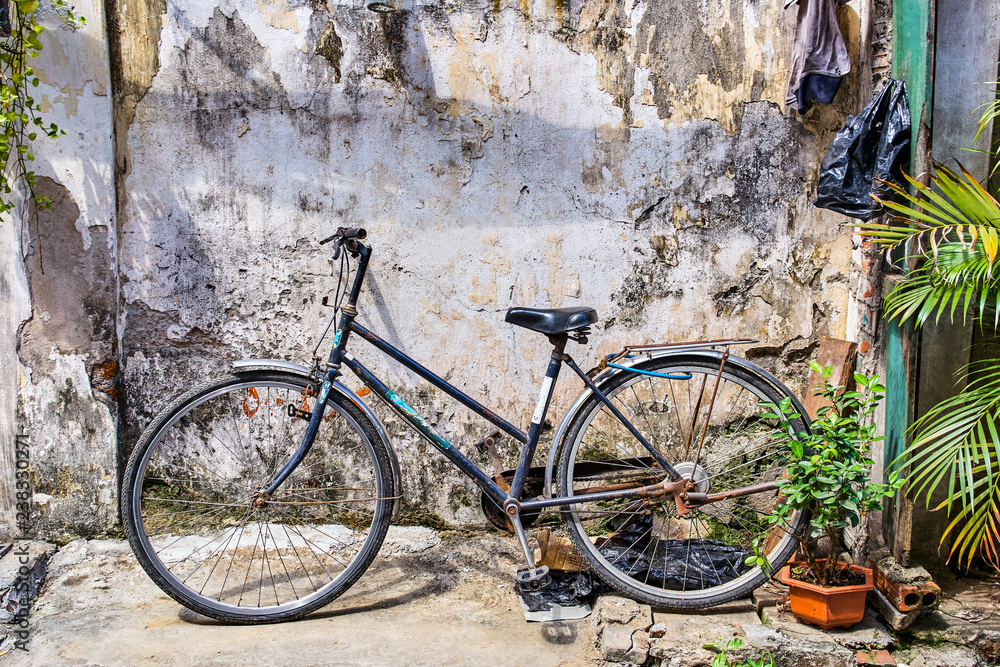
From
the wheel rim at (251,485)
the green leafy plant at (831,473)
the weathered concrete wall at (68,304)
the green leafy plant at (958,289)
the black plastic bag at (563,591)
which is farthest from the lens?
the wheel rim at (251,485)

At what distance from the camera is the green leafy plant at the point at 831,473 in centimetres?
257

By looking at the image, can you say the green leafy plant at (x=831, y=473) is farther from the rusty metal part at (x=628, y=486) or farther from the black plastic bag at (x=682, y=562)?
the rusty metal part at (x=628, y=486)

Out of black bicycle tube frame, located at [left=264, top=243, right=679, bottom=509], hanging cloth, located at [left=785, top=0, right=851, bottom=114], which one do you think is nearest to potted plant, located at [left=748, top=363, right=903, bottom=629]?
black bicycle tube frame, located at [left=264, top=243, right=679, bottom=509]

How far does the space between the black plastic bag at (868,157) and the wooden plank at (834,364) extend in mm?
559

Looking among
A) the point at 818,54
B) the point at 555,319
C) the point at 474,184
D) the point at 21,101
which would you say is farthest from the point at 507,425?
the point at 21,101

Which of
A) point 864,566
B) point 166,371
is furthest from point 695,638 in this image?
point 166,371

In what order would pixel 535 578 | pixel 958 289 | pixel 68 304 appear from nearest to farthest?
1. pixel 958 289
2. pixel 535 578
3. pixel 68 304

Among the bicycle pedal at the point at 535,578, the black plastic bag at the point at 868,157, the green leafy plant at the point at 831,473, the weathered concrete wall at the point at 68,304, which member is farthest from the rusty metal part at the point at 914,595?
the weathered concrete wall at the point at 68,304

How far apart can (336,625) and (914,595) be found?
Result: 7.36ft

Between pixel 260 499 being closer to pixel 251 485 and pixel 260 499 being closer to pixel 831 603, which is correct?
pixel 251 485

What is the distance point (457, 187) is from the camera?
3.28 meters

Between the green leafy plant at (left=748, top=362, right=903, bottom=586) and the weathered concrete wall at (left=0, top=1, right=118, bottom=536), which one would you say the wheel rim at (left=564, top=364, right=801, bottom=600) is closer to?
the green leafy plant at (left=748, top=362, right=903, bottom=586)

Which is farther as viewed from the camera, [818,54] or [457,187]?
[457,187]

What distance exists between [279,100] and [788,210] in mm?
2423
